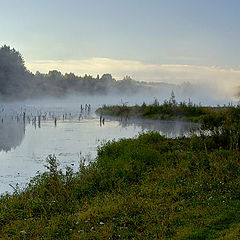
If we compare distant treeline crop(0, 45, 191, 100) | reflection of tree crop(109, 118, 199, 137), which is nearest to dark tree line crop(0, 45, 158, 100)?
distant treeline crop(0, 45, 191, 100)

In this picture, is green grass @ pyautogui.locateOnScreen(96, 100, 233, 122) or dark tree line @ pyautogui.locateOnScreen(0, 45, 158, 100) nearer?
green grass @ pyautogui.locateOnScreen(96, 100, 233, 122)

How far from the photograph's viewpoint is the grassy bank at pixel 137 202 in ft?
21.8

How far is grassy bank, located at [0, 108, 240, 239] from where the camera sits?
21.8 feet

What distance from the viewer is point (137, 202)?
7996mm

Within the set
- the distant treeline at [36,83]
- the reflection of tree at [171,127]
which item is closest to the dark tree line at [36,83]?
the distant treeline at [36,83]

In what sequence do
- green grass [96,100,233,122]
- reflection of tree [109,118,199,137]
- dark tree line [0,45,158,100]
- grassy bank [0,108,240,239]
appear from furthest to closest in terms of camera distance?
1. dark tree line [0,45,158,100]
2. green grass [96,100,233,122]
3. reflection of tree [109,118,199,137]
4. grassy bank [0,108,240,239]

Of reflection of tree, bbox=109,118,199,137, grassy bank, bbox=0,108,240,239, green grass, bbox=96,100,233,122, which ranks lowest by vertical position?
grassy bank, bbox=0,108,240,239

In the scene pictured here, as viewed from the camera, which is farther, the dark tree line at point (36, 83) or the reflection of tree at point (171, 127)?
the dark tree line at point (36, 83)

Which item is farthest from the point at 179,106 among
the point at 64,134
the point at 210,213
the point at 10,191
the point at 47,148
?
the point at 210,213

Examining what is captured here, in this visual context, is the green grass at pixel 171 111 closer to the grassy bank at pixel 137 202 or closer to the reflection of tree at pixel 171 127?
the reflection of tree at pixel 171 127

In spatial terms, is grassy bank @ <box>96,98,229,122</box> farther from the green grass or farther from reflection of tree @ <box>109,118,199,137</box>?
reflection of tree @ <box>109,118,199,137</box>

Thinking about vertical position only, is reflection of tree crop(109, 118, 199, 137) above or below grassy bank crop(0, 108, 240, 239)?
above

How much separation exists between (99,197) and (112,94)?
356ft

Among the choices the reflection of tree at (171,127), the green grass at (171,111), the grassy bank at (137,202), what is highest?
the green grass at (171,111)
